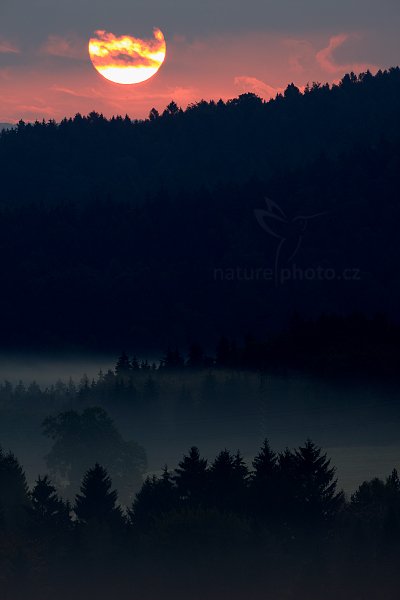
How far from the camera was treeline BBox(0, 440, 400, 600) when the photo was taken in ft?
303

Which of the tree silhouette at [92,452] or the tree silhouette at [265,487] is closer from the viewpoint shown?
the tree silhouette at [265,487]

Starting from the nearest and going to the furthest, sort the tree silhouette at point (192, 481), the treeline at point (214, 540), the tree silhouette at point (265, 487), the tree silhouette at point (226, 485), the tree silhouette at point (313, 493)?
the treeline at point (214, 540)
the tree silhouette at point (313, 493)
the tree silhouette at point (265, 487)
the tree silhouette at point (226, 485)
the tree silhouette at point (192, 481)

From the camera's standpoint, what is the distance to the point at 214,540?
97.7m

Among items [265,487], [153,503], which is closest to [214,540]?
[153,503]

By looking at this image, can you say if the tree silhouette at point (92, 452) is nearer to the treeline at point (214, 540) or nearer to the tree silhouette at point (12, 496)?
the tree silhouette at point (12, 496)

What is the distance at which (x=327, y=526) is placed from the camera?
4299 inches

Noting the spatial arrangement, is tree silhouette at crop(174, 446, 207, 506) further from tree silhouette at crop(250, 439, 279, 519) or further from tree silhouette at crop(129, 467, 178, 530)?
tree silhouette at crop(250, 439, 279, 519)

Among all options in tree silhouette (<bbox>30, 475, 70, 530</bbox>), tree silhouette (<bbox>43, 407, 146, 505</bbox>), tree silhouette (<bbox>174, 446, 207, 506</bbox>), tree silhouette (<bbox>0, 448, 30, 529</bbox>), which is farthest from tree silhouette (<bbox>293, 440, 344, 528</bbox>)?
tree silhouette (<bbox>43, 407, 146, 505</bbox>)

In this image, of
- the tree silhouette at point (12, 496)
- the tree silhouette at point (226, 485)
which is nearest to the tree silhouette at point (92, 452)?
the tree silhouette at point (12, 496)

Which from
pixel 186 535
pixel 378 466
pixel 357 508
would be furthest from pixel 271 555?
pixel 378 466

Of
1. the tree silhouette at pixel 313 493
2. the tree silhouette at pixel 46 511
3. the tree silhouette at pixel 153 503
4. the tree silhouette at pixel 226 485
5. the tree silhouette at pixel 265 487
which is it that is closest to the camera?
the tree silhouette at pixel 46 511

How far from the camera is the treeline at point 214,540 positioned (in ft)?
303

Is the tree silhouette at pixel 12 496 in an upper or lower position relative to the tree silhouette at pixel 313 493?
lower

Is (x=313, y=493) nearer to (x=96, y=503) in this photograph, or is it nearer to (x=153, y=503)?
(x=153, y=503)
